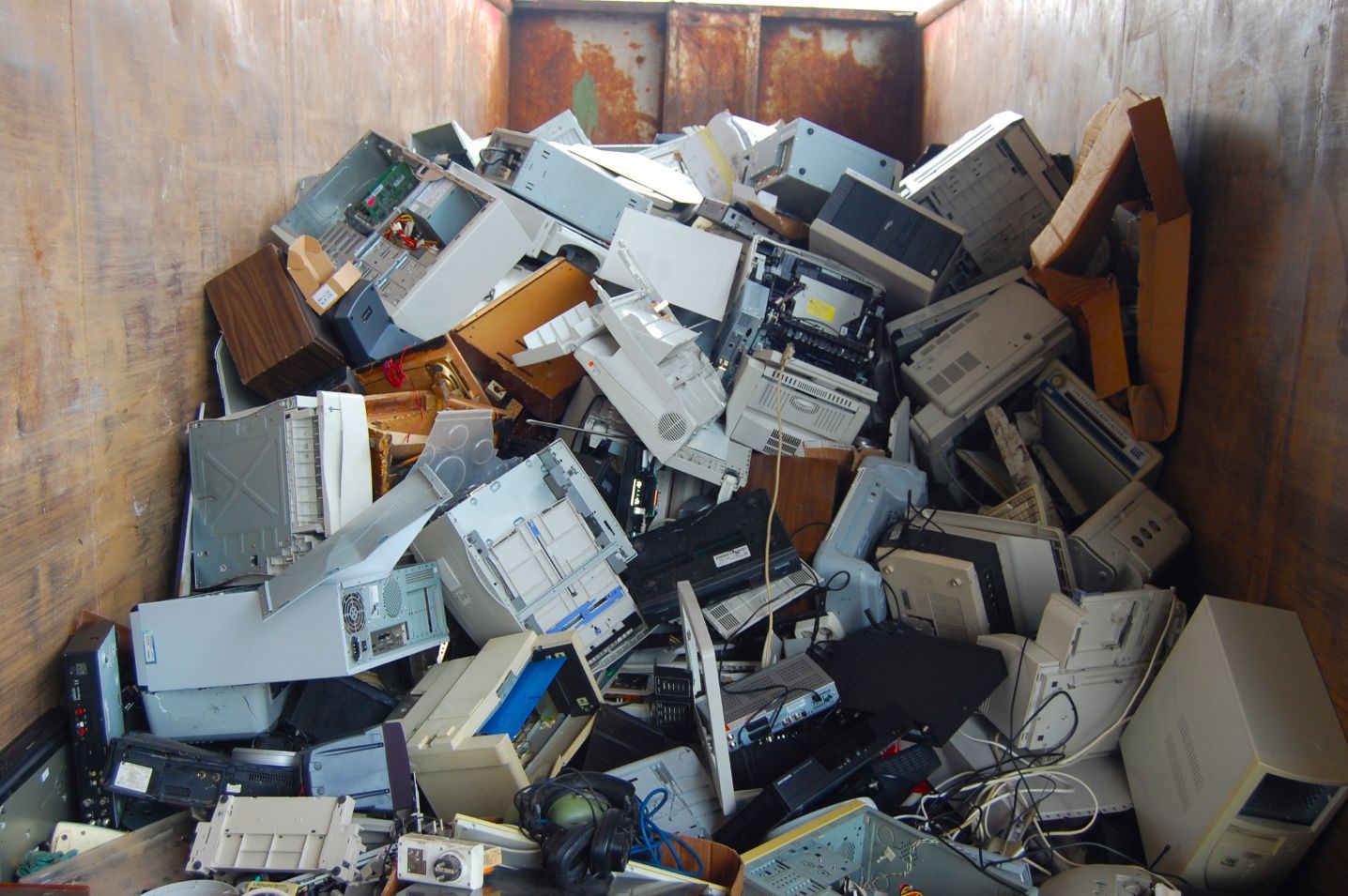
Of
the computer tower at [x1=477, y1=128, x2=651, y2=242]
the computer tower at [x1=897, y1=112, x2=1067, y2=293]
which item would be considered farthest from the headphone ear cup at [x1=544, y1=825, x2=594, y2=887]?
the computer tower at [x1=897, y1=112, x2=1067, y2=293]

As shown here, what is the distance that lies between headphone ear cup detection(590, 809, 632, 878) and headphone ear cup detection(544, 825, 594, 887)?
20 millimetres

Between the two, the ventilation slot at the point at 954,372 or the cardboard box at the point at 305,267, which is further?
the ventilation slot at the point at 954,372

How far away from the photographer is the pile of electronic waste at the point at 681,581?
2.33 m

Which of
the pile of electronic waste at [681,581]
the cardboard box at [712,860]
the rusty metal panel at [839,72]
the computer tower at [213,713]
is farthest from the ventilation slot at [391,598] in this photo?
the rusty metal panel at [839,72]

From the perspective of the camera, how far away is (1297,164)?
2768 mm

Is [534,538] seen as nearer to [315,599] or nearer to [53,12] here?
[315,599]

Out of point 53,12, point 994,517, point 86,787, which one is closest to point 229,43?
point 53,12

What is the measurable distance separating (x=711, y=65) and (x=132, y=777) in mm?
7011

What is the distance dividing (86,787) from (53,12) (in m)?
2.03

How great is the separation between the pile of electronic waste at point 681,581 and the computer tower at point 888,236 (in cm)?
2

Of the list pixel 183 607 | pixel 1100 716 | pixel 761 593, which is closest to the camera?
pixel 183 607

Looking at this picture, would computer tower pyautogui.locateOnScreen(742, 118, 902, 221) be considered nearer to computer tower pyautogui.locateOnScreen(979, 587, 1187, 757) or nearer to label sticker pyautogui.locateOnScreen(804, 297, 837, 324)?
label sticker pyautogui.locateOnScreen(804, 297, 837, 324)

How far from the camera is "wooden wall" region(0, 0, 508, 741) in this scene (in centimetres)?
240

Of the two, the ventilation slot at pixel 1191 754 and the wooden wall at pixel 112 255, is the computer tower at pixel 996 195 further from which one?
the wooden wall at pixel 112 255
